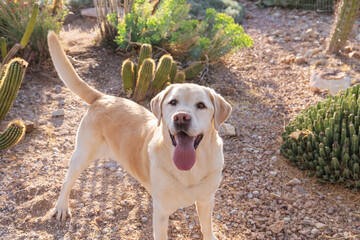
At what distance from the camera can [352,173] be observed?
3553mm

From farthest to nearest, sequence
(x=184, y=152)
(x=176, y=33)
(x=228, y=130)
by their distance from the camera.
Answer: (x=176, y=33), (x=228, y=130), (x=184, y=152)

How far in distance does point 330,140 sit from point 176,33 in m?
3.15

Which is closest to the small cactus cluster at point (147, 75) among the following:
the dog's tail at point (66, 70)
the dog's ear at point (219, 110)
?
the dog's tail at point (66, 70)

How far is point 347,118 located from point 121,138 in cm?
227

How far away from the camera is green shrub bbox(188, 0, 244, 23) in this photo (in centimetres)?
857

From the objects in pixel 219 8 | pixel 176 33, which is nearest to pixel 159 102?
pixel 176 33

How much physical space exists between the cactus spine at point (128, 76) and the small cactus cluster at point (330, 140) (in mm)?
2191

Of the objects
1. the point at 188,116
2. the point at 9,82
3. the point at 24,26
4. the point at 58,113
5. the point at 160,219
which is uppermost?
the point at 188,116

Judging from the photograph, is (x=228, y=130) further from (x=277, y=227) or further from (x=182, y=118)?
(x=182, y=118)

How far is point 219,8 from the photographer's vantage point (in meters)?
9.38

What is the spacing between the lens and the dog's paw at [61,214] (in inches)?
131

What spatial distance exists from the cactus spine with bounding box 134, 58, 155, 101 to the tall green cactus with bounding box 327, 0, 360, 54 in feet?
11.7

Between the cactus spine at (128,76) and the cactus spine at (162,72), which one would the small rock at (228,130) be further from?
the cactus spine at (128,76)

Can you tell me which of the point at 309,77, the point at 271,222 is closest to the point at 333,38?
the point at 309,77
